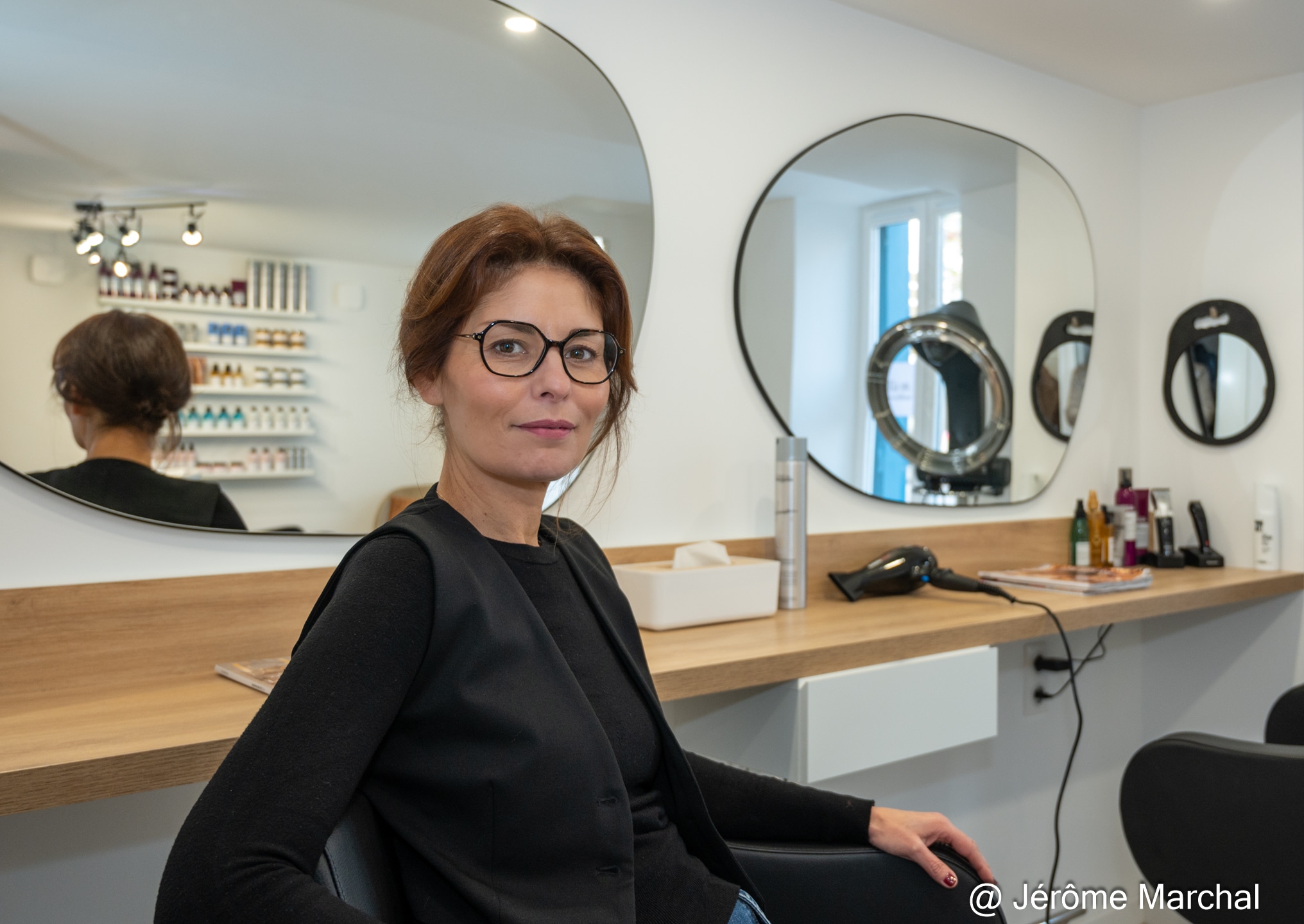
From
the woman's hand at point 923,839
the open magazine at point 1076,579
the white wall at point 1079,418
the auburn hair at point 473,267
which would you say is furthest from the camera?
the open magazine at point 1076,579

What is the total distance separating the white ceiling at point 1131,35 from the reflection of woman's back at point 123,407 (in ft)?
5.80

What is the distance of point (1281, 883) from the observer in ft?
4.94

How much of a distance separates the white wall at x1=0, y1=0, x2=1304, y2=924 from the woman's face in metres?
0.74

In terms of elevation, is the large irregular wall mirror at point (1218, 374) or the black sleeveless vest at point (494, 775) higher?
the large irregular wall mirror at point (1218, 374)

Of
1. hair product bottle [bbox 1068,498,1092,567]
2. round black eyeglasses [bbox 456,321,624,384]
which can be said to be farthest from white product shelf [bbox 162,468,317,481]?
hair product bottle [bbox 1068,498,1092,567]

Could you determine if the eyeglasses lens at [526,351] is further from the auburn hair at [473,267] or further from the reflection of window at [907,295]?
the reflection of window at [907,295]

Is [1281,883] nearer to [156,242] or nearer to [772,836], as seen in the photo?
[772,836]

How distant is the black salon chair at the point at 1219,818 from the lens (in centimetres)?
150

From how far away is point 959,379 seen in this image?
2.72 meters

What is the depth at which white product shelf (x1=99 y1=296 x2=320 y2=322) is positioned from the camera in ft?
4.92

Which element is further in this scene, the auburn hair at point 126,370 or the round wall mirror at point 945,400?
the round wall mirror at point 945,400

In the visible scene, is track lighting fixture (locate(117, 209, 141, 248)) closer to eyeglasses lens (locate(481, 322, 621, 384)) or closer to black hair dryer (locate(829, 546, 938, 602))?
eyeglasses lens (locate(481, 322, 621, 384))

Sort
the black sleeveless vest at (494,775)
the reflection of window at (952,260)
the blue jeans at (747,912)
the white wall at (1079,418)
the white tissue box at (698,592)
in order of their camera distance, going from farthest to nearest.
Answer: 1. the reflection of window at (952,260)
2. the white tissue box at (698,592)
3. the white wall at (1079,418)
4. the blue jeans at (747,912)
5. the black sleeveless vest at (494,775)

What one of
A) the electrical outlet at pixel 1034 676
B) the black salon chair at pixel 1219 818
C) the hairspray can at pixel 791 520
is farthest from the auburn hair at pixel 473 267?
the electrical outlet at pixel 1034 676
